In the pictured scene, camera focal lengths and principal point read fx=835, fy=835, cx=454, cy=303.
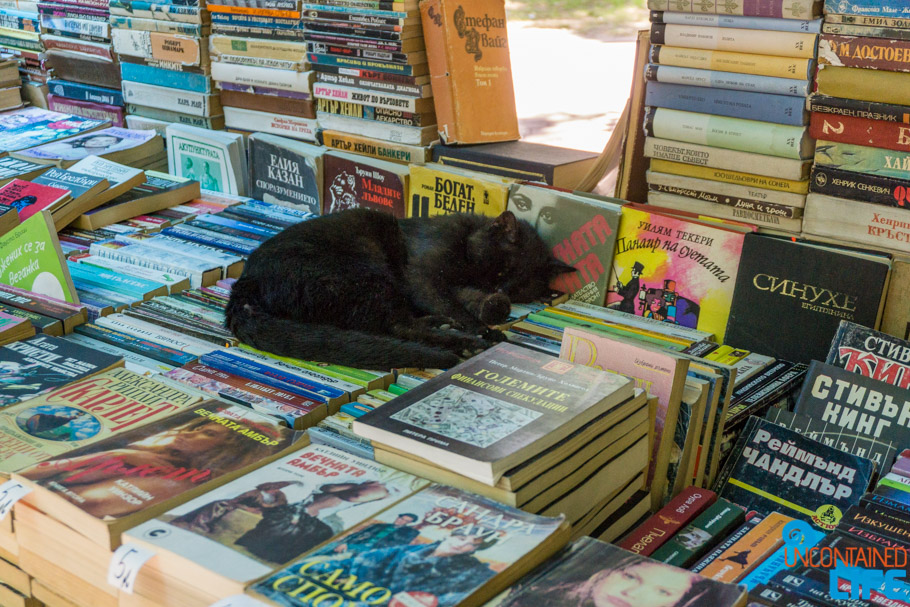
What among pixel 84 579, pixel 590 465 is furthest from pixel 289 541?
pixel 590 465

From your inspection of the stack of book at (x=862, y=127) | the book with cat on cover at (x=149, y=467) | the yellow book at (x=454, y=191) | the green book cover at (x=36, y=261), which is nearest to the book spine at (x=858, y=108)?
the stack of book at (x=862, y=127)

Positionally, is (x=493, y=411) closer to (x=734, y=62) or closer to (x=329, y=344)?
(x=329, y=344)

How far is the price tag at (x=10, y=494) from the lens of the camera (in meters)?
1.25

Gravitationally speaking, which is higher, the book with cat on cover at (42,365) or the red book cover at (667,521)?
the book with cat on cover at (42,365)

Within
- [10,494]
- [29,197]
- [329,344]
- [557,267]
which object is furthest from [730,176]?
[29,197]

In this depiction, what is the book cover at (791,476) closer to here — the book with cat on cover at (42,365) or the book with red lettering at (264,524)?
the book with red lettering at (264,524)

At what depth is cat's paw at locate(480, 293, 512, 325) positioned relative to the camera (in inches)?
88.6

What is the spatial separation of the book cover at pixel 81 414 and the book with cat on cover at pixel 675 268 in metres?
1.27

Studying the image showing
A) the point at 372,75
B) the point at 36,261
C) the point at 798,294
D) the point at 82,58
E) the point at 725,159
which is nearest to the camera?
the point at 798,294

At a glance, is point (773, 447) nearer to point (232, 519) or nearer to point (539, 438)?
point (539, 438)

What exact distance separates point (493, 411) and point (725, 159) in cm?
116

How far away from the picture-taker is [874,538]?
1481 mm

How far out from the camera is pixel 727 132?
2150 mm

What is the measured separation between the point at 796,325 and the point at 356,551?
4.66 ft
